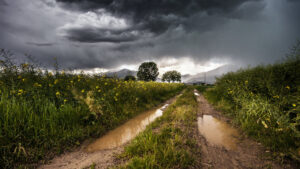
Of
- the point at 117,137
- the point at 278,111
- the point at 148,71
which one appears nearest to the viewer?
the point at 278,111

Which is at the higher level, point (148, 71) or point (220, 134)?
point (148, 71)

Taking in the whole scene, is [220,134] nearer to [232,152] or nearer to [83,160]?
[232,152]

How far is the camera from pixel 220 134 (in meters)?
3.62

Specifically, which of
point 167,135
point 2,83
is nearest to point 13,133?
point 2,83

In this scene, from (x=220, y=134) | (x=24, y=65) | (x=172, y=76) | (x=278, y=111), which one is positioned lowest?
(x=220, y=134)

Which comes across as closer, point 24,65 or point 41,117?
Result: point 41,117

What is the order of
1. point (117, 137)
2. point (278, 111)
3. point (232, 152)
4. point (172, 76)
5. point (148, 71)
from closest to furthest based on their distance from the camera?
point (232, 152) → point (278, 111) → point (117, 137) → point (148, 71) → point (172, 76)

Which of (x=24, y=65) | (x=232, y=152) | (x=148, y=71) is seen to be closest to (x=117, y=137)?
(x=232, y=152)

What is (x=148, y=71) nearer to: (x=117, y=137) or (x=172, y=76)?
(x=172, y=76)

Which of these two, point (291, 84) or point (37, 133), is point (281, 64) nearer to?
point (291, 84)

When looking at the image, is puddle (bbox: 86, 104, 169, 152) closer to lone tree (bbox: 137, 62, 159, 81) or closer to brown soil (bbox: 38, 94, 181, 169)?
brown soil (bbox: 38, 94, 181, 169)

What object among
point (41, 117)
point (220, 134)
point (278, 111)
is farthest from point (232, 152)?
point (41, 117)

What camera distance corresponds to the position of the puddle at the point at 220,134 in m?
3.07

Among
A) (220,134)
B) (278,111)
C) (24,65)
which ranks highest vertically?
(24,65)
